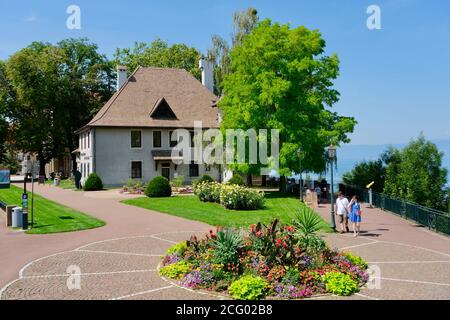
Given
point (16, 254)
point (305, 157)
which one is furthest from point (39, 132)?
point (16, 254)

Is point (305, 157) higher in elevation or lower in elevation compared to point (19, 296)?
higher

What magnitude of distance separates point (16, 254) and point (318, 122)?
971 inches

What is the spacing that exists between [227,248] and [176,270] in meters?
1.59

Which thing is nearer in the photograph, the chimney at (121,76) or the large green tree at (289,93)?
the large green tree at (289,93)

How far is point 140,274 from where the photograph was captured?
12.6 m

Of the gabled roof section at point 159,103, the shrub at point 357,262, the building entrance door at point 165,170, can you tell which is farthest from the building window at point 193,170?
the shrub at point 357,262

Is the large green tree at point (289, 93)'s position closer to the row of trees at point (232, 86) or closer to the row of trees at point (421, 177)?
the row of trees at point (232, 86)

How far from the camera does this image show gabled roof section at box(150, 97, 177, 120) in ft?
149

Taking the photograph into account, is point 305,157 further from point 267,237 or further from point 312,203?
point 267,237

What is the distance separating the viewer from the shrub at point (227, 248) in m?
11.9

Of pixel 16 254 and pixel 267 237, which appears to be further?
pixel 16 254

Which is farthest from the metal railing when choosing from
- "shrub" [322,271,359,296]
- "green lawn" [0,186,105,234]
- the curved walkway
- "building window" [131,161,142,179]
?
"building window" [131,161,142,179]

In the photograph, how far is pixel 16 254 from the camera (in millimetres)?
15305
